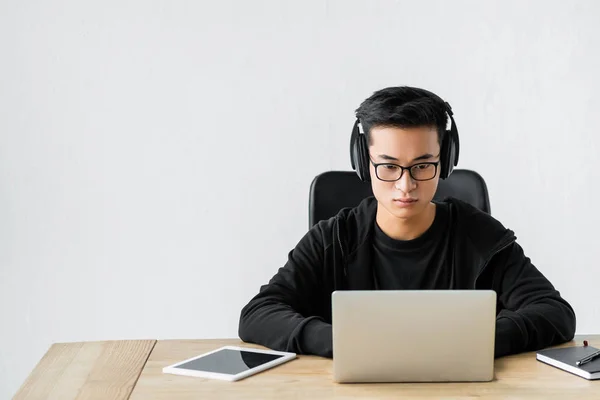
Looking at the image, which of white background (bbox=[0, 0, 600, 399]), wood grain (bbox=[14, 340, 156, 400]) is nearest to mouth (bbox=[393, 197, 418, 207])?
wood grain (bbox=[14, 340, 156, 400])

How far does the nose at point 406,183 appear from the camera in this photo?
1797 mm

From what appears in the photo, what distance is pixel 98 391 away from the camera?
4.69ft

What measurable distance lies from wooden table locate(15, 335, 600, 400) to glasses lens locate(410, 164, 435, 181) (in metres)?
0.43

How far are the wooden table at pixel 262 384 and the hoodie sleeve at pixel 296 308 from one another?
4cm

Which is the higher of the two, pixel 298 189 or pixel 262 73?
pixel 262 73

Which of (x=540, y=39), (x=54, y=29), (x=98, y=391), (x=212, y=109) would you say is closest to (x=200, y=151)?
(x=212, y=109)

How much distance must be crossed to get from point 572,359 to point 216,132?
1.87 m

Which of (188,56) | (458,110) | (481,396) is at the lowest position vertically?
(481,396)

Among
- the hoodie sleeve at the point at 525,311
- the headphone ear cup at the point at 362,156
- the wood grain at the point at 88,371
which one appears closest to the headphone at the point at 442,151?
the headphone ear cup at the point at 362,156

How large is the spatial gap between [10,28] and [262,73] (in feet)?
3.08

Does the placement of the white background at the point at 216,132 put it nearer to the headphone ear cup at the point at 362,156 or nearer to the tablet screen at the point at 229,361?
the headphone ear cup at the point at 362,156

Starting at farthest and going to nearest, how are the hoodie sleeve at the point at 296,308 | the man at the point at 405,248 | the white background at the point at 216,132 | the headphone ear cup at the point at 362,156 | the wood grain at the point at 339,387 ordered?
the white background at the point at 216,132, the headphone ear cup at the point at 362,156, the man at the point at 405,248, the hoodie sleeve at the point at 296,308, the wood grain at the point at 339,387

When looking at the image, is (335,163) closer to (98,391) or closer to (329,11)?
(329,11)

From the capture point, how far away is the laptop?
1402 millimetres
